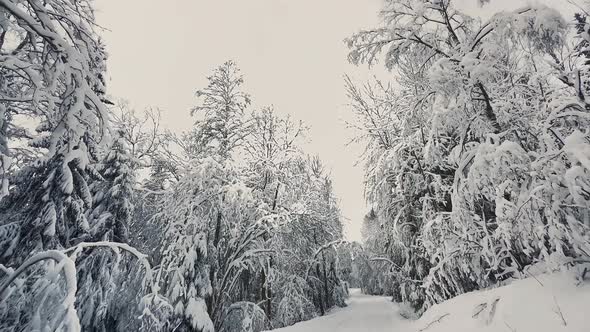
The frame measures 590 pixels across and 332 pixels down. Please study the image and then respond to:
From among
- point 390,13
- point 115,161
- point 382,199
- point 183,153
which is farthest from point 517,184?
point 183,153

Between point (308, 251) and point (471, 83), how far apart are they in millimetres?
19076

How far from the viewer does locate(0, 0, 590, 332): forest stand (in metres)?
3.05

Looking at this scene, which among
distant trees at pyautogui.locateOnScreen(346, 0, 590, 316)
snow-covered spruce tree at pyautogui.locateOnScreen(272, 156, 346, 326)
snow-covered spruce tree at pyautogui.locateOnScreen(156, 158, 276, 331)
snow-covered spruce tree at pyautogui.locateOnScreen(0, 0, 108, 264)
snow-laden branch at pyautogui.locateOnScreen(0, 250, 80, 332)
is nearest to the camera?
snow-laden branch at pyautogui.locateOnScreen(0, 250, 80, 332)

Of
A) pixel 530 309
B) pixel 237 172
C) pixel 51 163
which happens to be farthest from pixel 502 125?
pixel 237 172

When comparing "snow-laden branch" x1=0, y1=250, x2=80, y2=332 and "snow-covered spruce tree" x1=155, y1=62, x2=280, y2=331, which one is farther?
"snow-covered spruce tree" x1=155, y1=62, x2=280, y2=331

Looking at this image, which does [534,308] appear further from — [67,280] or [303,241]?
[303,241]

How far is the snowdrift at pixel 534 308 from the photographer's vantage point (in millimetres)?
2973

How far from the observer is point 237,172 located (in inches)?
433

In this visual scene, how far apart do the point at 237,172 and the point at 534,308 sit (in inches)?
356

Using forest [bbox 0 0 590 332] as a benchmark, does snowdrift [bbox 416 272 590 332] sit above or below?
below

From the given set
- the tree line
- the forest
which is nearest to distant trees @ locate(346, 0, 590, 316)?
the forest

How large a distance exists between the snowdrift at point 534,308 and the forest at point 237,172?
0.22m

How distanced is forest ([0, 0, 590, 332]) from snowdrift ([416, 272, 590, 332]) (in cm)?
22

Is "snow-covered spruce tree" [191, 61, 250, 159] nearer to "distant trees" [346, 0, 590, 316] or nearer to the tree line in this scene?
the tree line
